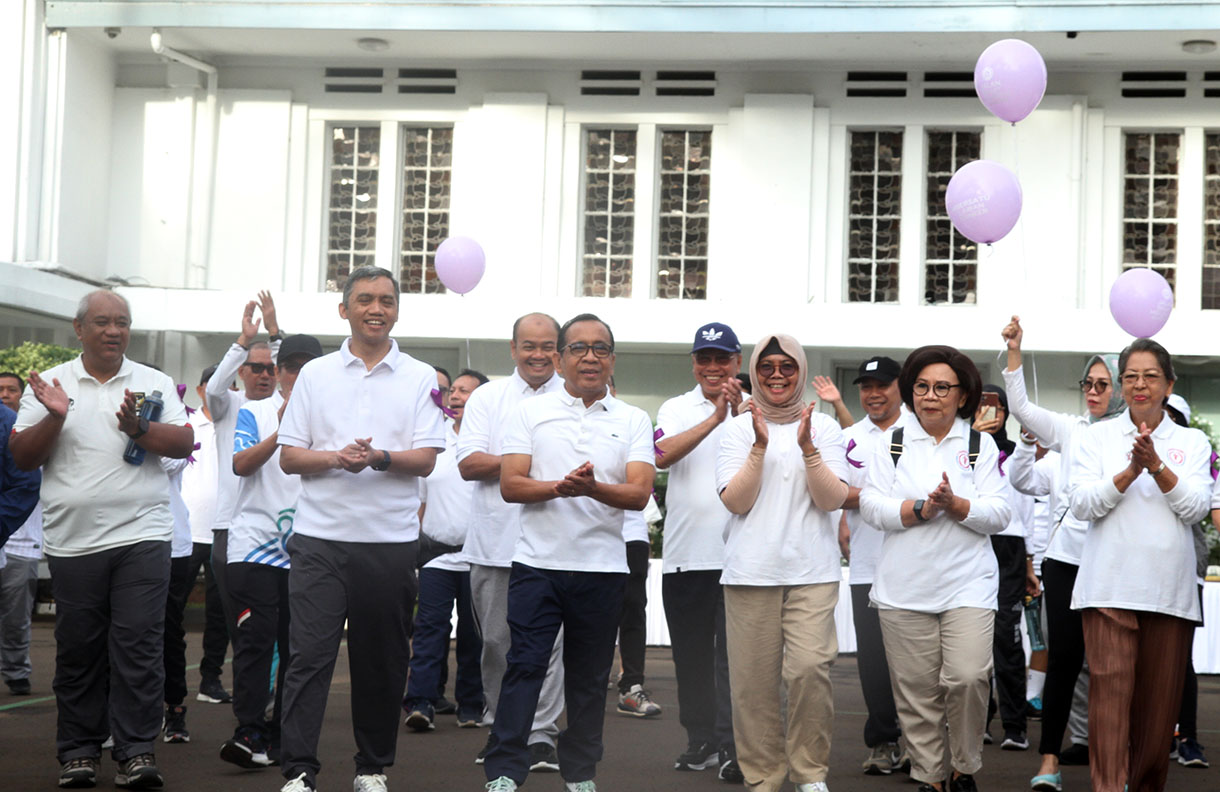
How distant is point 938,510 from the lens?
264 inches

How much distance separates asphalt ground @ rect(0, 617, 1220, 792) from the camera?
719cm

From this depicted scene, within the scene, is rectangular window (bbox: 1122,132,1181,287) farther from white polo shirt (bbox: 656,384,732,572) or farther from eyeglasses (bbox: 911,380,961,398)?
eyeglasses (bbox: 911,380,961,398)

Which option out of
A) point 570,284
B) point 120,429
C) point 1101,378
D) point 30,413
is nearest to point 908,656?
point 1101,378

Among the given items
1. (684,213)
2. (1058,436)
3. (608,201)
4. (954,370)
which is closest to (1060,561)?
(1058,436)

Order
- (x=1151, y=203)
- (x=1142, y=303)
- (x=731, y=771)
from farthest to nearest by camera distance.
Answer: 1. (x=1151, y=203)
2. (x=1142, y=303)
3. (x=731, y=771)

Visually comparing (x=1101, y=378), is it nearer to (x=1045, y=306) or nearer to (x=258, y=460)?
(x=258, y=460)

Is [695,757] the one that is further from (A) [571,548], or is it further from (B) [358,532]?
(B) [358,532]

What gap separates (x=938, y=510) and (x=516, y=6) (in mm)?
14789

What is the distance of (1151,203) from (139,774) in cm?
1813

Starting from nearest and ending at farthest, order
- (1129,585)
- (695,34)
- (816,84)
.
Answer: (1129,585) → (695,34) → (816,84)

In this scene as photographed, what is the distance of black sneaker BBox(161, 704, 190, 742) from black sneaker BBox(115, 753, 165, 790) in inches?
58.8

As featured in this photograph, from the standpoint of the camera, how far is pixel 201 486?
1015cm

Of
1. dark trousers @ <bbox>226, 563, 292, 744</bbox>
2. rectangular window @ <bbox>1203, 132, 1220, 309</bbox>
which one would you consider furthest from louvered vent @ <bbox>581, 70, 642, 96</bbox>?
dark trousers @ <bbox>226, 563, 292, 744</bbox>

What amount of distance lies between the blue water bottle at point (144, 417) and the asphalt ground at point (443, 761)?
5.00ft
